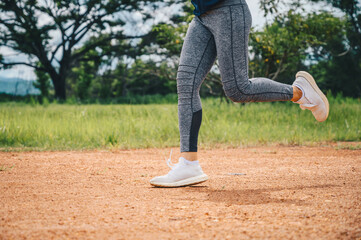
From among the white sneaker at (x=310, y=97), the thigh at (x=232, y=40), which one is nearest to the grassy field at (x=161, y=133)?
the white sneaker at (x=310, y=97)

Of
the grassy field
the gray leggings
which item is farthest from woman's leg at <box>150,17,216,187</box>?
the grassy field

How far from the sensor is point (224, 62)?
→ 2514 mm

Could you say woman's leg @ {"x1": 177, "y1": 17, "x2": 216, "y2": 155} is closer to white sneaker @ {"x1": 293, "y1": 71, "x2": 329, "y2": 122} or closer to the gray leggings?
the gray leggings

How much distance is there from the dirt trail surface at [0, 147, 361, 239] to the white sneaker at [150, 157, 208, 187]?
0.05m

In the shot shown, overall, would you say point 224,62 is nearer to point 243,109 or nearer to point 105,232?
point 105,232

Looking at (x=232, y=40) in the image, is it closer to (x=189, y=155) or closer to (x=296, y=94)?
(x=296, y=94)

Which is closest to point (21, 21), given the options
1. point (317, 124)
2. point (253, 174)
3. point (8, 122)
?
point (8, 122)

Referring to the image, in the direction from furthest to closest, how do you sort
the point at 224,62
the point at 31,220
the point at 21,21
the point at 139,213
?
the point at 21,21 → the point at 224,62 → the point at 139,213 → the point at 31,220

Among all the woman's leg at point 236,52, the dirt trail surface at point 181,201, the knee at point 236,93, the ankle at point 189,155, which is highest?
the woman's leg at point 236,52

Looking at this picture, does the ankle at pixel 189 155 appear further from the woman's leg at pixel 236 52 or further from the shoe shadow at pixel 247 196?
the woman's leg at pixel 236 52

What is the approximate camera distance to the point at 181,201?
7.31 feet

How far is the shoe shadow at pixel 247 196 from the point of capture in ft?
7.18

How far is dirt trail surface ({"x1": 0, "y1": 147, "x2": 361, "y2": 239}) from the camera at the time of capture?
163cm

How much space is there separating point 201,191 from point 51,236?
120cm
